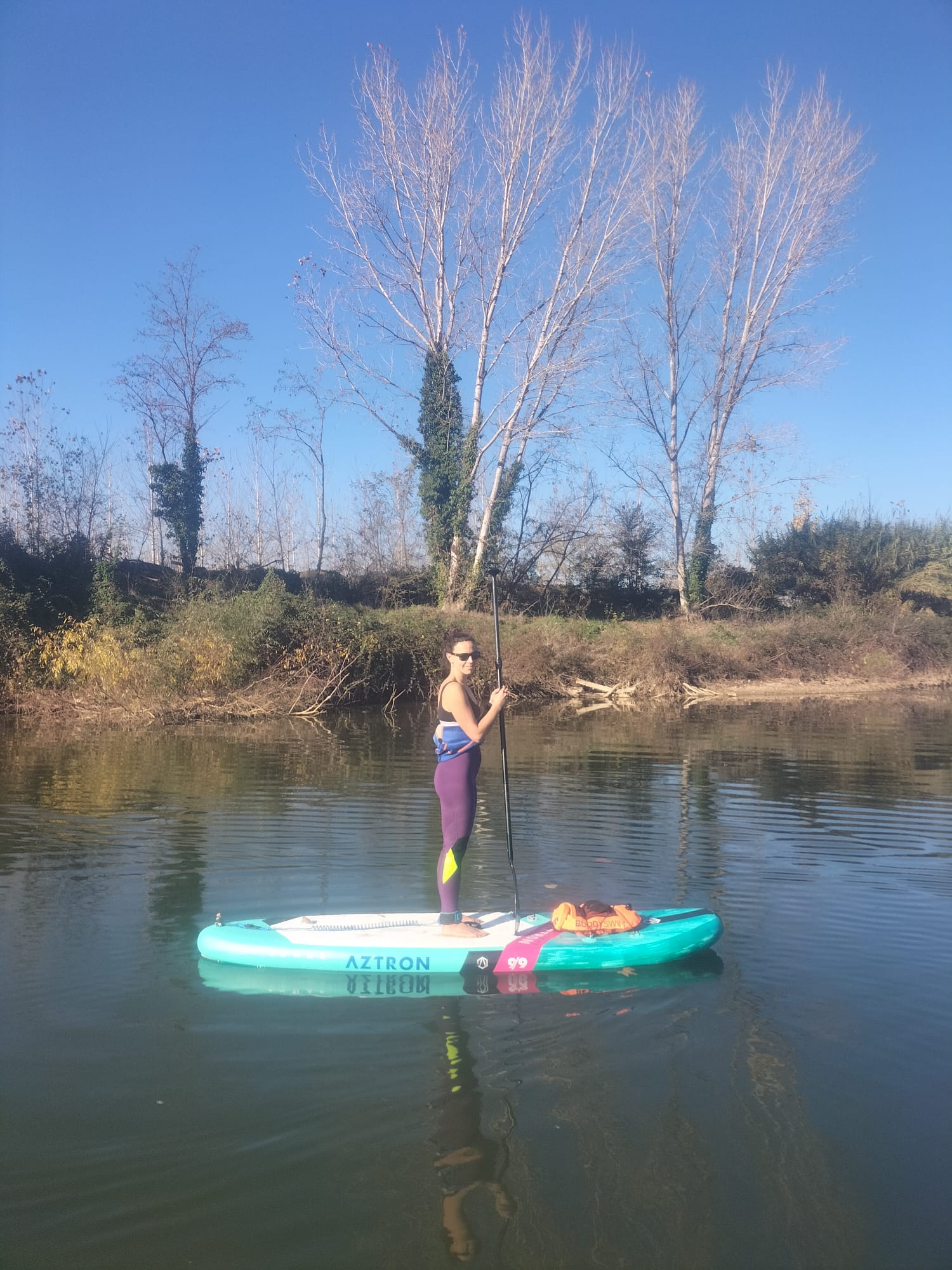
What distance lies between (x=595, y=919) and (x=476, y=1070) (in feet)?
4.61

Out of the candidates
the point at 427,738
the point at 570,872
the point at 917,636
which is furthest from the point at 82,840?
the point at 917,636

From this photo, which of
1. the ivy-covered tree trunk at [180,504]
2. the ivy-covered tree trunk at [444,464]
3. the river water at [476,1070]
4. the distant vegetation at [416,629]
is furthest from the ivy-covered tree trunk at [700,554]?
the river water at [476,1070]

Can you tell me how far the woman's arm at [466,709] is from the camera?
549cm

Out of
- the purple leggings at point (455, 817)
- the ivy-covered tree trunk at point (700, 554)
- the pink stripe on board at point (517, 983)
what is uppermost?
the ivy-covered tree trunk at point (700, 554)

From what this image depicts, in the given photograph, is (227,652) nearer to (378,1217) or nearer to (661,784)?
(661,784)

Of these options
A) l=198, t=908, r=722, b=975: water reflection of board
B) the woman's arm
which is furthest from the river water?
the woman's arm

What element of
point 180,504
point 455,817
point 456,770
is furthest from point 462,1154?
point 180,504

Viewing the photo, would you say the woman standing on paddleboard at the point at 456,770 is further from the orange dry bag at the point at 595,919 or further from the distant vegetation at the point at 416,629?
the distant vegetation at the point at 416,629

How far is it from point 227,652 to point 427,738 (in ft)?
15.0

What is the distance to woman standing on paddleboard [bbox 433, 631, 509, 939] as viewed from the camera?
5.58 meters

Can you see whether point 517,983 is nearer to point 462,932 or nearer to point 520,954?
point 520,954

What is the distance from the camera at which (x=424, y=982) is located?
527 cm

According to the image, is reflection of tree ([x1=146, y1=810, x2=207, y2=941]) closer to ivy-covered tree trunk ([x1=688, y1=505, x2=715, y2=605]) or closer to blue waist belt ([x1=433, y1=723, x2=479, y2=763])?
blue waist belt ([x1=433, y1=723, x2=479, y2=763])

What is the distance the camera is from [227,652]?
61.5 feet
